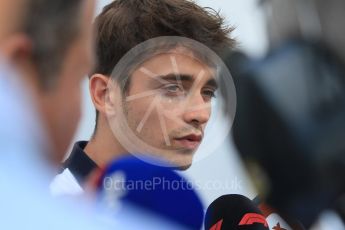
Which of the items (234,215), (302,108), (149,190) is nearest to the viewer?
(302,108)

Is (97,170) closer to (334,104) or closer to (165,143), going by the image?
(165,143)

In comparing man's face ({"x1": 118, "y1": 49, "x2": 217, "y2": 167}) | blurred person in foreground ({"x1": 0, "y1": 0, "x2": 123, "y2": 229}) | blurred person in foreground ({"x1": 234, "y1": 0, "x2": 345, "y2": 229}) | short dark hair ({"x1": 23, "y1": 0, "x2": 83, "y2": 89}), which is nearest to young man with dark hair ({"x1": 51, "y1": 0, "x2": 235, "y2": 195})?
man's face ({"x1": 118, "y1": 49, "x2": 217, "y2": 167})

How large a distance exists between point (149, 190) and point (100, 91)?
27cm

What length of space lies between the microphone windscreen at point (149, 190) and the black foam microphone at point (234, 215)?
0.23 ft

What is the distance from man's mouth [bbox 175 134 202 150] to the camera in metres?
1.46

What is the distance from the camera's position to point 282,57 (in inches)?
42.3

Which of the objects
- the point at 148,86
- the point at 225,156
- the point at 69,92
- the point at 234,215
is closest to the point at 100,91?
the point at 148,86

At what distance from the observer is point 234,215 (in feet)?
5.11

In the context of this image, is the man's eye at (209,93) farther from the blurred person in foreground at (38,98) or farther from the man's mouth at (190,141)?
the blurred person in foreground at (38,98)

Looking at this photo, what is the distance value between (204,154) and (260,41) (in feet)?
1.15

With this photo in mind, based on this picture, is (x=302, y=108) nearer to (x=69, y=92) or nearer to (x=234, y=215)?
(x=69, y=92)

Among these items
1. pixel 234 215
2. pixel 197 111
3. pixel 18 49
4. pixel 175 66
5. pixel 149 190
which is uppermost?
pixel 18 49

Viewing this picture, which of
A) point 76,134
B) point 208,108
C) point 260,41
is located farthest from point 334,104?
point 76,134

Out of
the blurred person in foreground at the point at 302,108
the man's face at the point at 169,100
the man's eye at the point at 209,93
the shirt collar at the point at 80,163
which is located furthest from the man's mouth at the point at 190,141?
the blurred person in foreground at the point at 302,108
